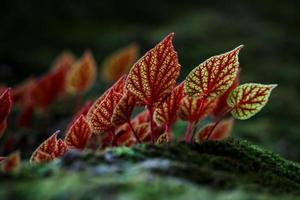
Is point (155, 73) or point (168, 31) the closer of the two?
point (155, 73)

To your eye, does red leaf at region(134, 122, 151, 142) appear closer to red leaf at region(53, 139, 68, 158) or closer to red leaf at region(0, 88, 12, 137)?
red leaf at region(53, 139, 68, 158)

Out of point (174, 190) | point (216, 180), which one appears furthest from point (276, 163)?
point (174, 190)

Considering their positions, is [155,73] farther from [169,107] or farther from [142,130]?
[142,130]

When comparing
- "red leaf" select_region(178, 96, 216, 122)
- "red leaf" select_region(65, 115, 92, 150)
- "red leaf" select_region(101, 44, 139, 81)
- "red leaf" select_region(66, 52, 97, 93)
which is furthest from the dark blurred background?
"red leaf" select_region(65, 115, 92, 150)

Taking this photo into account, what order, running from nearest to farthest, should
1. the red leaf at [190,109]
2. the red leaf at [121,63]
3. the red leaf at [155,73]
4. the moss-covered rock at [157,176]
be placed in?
the moss-covered rock at [157,176] < the red leaf at [155,73] < the red leaf at [190,109] < the red leaf at [121,63]

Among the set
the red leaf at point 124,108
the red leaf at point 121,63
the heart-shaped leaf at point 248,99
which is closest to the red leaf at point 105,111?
the red leaf at point 124,108

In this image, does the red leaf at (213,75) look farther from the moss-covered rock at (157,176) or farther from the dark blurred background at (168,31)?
the dark blurred background at (168,31)

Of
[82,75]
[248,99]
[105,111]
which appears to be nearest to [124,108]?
[105,111]
